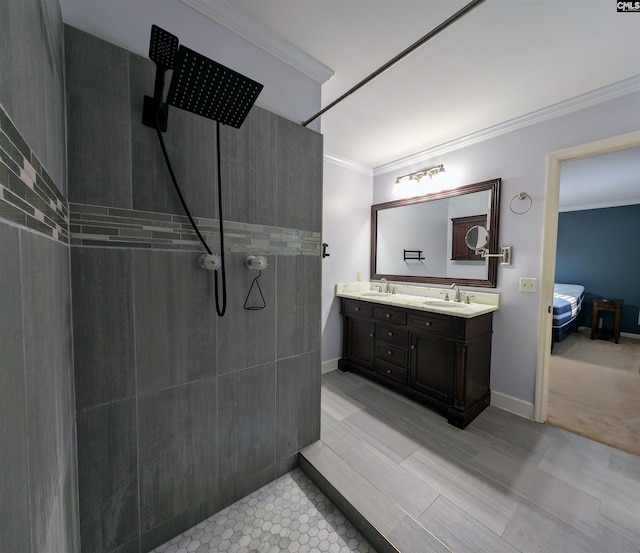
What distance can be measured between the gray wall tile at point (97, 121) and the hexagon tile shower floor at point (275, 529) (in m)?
1.45

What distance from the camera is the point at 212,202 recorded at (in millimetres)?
1167

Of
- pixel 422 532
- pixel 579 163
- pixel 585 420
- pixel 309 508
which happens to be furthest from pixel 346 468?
pixel 579 163

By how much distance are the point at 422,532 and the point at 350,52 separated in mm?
2431

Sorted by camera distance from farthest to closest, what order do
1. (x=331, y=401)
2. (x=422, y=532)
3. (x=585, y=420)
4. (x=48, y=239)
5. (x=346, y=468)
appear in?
1. (x=331, y=401)
2. (x=585, y=420)
3. (x=346, y=468)
4. (x=422, y=532)
5. (x=48, y=239)

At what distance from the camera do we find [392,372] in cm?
241

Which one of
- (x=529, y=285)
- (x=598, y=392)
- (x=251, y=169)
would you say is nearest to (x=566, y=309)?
(x=598, y=392)

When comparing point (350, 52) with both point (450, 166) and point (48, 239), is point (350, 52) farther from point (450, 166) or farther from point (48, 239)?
point (48, 239)

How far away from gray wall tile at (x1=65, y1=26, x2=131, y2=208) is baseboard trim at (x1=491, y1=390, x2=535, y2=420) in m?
2.88

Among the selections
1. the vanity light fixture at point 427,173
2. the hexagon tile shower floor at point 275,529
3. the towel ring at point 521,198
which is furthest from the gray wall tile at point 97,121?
the towel ring at point 521,198

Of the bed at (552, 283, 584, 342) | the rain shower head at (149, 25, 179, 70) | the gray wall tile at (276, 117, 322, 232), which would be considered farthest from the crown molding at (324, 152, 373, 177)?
the bed at (552, 283, 584, 342)

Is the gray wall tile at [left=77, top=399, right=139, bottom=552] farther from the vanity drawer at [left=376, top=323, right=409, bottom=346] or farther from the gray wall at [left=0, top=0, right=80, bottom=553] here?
the vanity drawer at [left=376, top=323, right=409, bottom=346]

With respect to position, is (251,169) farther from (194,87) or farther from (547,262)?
(547,262)

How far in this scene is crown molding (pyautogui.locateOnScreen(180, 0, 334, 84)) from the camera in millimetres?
1206

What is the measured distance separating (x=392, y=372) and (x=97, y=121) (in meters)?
2.56
